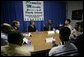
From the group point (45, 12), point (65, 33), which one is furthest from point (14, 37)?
point (45, 12)

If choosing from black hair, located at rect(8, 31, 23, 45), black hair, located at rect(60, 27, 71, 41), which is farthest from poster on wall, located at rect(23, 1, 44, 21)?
black hair, located at rect(8, 31, 23, 45)

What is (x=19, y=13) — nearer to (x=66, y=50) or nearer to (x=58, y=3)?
(x=58, y=3)

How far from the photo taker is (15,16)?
6363 millimetres

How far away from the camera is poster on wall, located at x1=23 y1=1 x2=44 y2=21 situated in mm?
6543

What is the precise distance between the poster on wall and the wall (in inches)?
6.2

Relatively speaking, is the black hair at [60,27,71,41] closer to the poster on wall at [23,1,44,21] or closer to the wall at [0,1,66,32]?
the wall at [0,1,66,32]

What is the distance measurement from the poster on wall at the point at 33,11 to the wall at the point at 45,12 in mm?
158

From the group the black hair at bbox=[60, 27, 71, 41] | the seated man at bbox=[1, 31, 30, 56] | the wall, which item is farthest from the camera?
the wall

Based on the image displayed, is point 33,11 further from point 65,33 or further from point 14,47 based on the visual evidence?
point 14,47

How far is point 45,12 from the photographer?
709 centimetres

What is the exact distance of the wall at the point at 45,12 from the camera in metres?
6.17

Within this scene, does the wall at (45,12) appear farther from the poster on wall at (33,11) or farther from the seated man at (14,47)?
the seated man at (14,47)

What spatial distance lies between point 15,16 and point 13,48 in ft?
15.4

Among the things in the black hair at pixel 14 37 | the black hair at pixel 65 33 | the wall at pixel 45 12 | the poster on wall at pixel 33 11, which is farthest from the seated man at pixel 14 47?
the poster on wall at pixel 33 11
